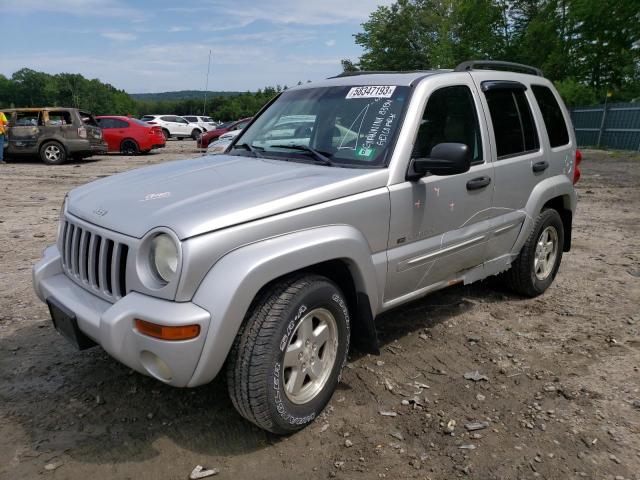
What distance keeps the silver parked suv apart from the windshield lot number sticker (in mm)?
14

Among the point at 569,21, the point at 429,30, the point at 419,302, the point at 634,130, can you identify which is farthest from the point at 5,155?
the point at 429,30

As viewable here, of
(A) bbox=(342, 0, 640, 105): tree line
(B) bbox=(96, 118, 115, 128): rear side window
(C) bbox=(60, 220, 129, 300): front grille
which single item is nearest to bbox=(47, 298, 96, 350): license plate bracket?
(C) bbox=(60, 220, 129, 300): front grille

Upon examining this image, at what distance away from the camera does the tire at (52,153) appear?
15.8 m

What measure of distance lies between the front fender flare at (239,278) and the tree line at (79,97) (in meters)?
88.9

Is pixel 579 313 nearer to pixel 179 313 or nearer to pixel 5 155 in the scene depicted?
pixel 179 313

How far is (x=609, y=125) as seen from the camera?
23.0 m

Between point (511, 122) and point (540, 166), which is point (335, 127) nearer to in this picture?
point (511, 122)

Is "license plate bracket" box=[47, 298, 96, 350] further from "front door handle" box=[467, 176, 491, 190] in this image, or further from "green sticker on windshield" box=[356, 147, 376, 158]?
"front door handle" box=[467, 176, 491, 190]

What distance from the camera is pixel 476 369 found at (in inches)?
136

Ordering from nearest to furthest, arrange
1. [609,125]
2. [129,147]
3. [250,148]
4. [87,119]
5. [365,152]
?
[365,152] → [250,148] → [87,119] → [129,147] → [609,125]

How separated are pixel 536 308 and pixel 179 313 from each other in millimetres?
3327

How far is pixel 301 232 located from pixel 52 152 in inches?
618

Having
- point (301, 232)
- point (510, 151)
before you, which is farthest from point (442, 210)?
point (301, 232)

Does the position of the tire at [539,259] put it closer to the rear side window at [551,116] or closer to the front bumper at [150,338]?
the rear side window at [551,116]
